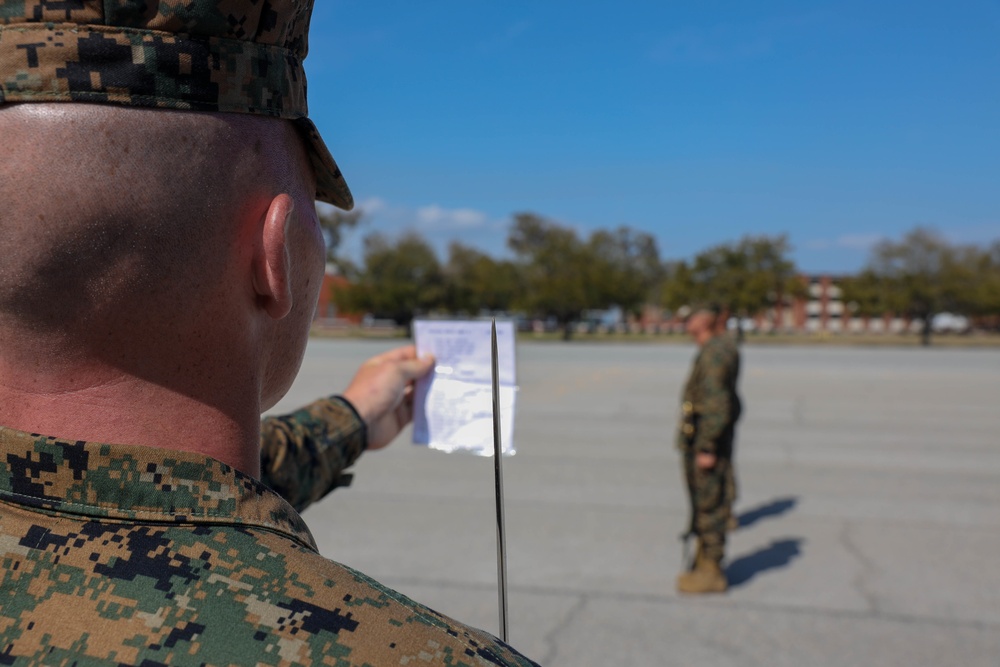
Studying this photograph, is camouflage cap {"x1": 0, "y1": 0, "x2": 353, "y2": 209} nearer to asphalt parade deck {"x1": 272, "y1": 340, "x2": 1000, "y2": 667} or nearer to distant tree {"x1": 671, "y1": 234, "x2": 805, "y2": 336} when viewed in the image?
Result: asphalt parade deck {"x1": 272, "y1": 340, "x2": 1000, "y2": 667}

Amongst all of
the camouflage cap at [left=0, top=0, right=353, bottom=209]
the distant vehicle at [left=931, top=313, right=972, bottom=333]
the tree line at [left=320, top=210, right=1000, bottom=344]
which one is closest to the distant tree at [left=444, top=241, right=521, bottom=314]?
the tree line at [left=320, top=210, right=1000, bottom=344]

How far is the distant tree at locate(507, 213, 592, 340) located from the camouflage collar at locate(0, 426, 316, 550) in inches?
2157

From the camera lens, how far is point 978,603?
5.32 meters

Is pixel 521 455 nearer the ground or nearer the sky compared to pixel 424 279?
nearer the ground

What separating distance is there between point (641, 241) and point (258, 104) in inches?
Result: 3688

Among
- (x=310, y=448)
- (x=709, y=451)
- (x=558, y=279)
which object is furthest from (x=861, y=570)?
(x=558, y=279)

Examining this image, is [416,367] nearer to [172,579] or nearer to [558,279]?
[172,579]

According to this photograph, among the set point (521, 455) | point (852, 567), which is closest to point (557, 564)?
point (852, 567)

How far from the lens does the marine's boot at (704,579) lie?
552cm

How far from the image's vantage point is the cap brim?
104cm

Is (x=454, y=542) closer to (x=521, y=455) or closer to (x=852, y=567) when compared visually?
(x=852, y=567)

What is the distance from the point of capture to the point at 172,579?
832 millimetres

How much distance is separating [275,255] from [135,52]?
0.24 meters

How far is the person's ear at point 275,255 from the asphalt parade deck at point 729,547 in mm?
3968
